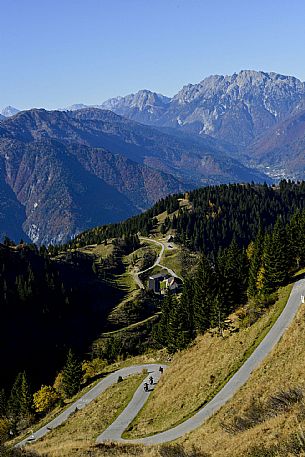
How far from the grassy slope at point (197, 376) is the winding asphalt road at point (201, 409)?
3.71ft

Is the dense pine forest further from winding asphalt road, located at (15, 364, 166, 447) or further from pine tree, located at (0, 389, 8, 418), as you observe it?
winding asphalt road, located at (15, 364, 166, 447)

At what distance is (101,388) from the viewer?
7569 cm

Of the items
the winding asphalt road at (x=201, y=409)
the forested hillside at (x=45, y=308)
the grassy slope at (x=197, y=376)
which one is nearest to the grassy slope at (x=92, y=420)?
the winding asphalt road at (x=201, y=409)

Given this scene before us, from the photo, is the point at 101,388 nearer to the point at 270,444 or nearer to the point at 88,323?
the point at 270,444

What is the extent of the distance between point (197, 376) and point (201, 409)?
9.49 meters

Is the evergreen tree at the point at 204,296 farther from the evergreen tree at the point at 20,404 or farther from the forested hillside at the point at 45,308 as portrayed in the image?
the forested hillside at the point at 45,308

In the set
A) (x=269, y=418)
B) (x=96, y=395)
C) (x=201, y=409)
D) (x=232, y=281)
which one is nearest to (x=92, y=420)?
(x=96, y=395)

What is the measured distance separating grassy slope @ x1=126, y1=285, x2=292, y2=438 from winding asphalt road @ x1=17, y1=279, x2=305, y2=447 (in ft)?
3.71

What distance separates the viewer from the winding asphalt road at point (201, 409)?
4403 centimetres

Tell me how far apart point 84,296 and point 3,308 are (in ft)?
104

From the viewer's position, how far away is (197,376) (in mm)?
55500

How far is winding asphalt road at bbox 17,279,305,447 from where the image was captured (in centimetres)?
4403

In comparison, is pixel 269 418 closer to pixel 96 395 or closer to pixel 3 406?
pixel 96 395

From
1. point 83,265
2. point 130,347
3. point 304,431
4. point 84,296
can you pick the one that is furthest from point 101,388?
point 83,265
